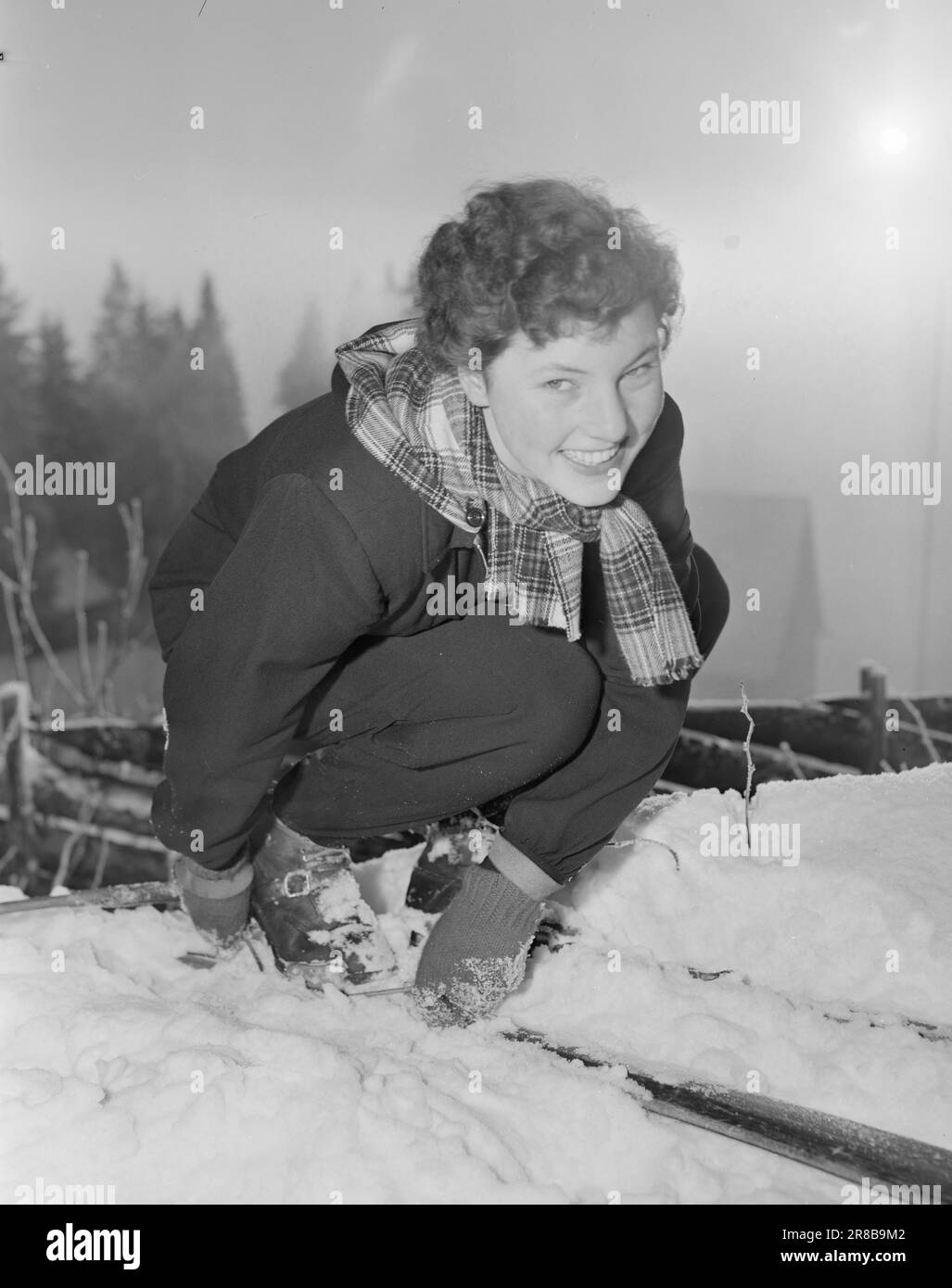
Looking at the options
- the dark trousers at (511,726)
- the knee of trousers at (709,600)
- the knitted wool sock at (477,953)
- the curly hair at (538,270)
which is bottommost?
the knitted wool sock at (477,953)

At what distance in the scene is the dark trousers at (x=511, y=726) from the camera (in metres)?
1.23

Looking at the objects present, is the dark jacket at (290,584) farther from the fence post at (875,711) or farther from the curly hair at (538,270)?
the fence post at (875,711)

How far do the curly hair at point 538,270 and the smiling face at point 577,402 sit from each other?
0.6 inches

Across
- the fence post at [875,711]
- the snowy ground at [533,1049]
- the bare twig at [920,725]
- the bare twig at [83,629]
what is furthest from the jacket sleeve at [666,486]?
the bare twig at [83,629]

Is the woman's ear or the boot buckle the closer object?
the woman's ear

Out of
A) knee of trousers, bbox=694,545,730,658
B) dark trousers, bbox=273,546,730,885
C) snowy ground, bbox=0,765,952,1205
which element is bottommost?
snowy ground, bbox=0,765,952,1205

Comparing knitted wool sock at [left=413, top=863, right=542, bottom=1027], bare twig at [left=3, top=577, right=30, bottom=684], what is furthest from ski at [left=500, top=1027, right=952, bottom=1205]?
bare twig at [left=3, top=577, right=30, bottom=684]

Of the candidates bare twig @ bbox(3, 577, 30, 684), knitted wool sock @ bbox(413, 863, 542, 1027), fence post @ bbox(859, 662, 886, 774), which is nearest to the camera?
knitted wool sock @ bbox(413, 863, 542, 1027)

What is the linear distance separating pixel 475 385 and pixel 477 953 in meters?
0.57

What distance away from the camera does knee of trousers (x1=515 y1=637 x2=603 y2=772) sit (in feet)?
4.04

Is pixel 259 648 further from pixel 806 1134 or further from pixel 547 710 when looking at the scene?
pixel 806 1134

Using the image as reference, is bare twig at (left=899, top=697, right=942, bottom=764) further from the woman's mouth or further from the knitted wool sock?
the woman's mouth

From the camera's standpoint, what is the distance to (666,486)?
Answer: 49.1 inches

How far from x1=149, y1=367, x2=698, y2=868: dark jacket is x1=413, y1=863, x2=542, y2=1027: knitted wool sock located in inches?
9.7
